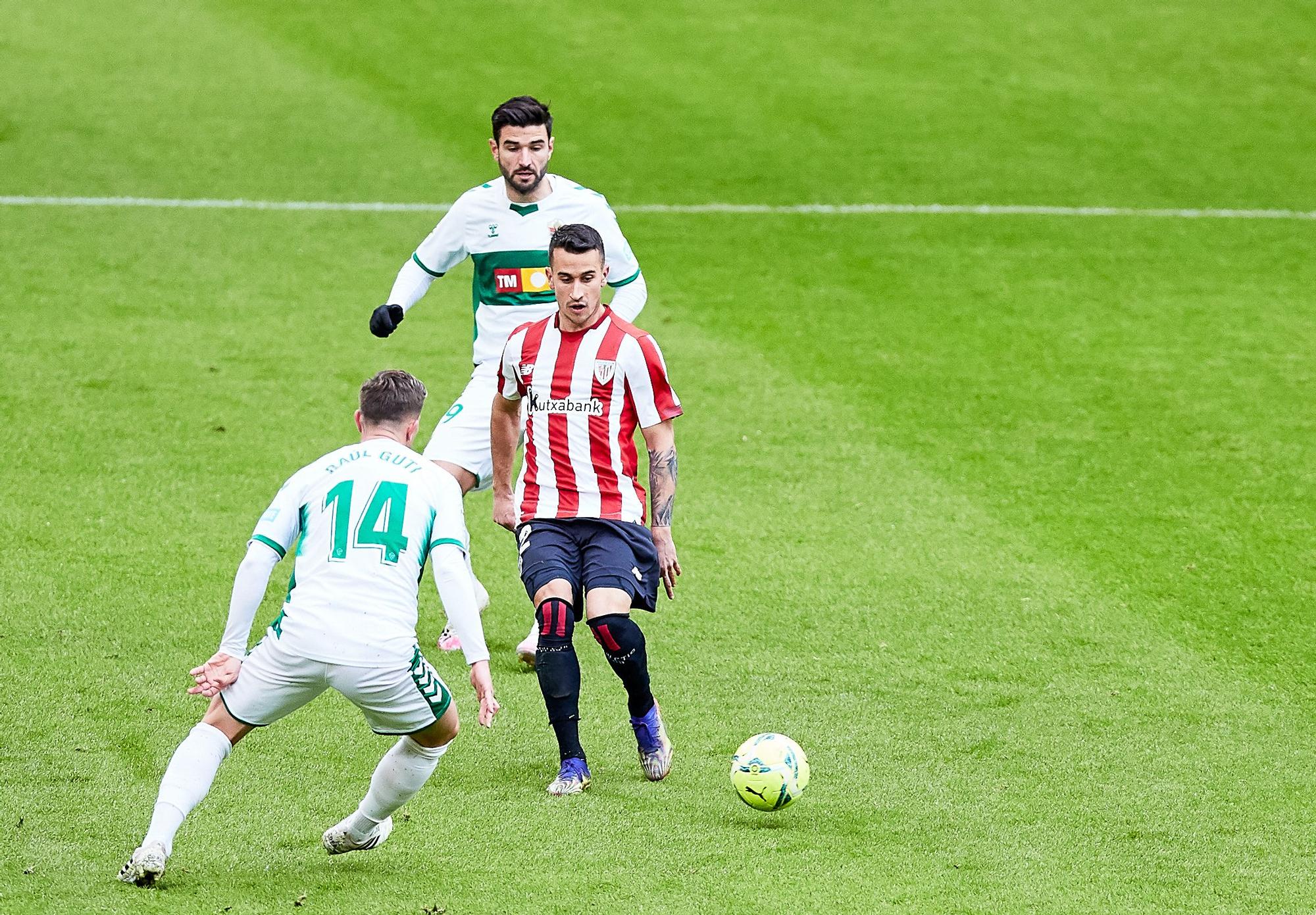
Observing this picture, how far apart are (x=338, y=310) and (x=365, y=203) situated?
261 cm

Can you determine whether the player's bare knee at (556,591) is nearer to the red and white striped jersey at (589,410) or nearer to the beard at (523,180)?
the red and white striped jersey at (589,410)

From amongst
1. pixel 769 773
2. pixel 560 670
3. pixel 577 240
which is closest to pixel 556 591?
pixel 560 670

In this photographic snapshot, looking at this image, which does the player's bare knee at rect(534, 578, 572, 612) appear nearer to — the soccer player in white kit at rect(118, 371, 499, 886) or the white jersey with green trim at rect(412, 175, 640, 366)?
the soccer player in white kit at rect(118, 371, 499, 886)

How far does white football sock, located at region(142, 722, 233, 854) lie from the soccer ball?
6.04 ft

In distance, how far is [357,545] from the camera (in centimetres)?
490

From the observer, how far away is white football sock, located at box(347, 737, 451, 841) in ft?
16.4

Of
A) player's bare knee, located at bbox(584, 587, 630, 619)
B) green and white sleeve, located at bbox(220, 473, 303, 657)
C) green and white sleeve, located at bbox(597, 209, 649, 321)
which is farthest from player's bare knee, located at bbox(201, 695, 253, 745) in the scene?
green and white sleeve, located at bbox(597, 209, 649, 321)

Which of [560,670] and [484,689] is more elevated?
[484,689]

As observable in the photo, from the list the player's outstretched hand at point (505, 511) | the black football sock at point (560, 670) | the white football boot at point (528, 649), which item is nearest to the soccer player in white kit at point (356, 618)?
the black football sock at point (560, 670)

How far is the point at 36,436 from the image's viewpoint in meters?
9.74

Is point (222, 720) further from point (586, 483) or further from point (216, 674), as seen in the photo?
point (586, 483)

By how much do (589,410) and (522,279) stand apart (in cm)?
144

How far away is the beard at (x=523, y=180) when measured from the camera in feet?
23.4

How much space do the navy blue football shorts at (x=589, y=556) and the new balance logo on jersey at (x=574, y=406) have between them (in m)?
0.42
